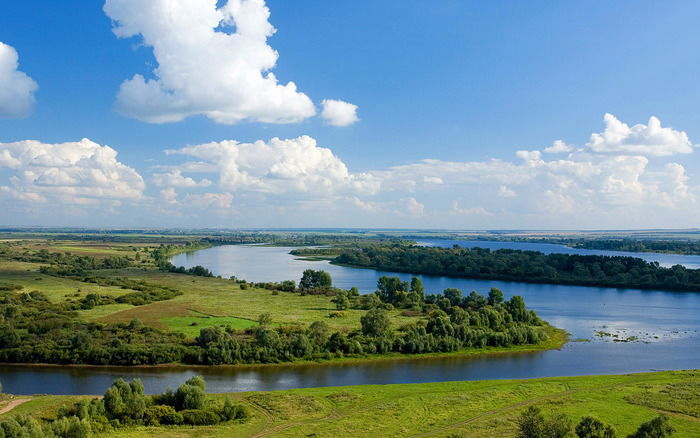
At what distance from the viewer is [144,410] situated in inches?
1416

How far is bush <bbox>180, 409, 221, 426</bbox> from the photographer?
3572 cm

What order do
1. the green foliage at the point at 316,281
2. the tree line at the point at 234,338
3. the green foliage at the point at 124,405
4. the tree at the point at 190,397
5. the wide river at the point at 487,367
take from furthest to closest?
1. the green foliage at the point at 316,281
2. the tree line at the point at 234,338
3. the wide river at the point at 487,367
4. the tree at the point at 190,397
5. the green foliage at the point at 124,405

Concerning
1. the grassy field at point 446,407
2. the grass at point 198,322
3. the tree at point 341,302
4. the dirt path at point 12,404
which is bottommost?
the grassy field at point 446,407

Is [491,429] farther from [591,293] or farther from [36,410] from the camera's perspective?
[591,293]

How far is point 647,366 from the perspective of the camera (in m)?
53.9

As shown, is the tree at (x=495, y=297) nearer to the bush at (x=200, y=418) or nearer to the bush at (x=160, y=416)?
the bush at (x=200, y=418)

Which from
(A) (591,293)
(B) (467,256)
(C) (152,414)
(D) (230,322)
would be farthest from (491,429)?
(B) (467,256)

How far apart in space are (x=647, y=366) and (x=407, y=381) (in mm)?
26029

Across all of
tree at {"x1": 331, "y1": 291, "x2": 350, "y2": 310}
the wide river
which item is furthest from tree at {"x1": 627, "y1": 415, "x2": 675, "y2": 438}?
tree at {"x1": 331, "y1": 291, "x2": 350, "y2": 310}

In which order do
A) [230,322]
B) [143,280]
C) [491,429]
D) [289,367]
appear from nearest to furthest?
[491,429] → [289,367] → [230,322] → [143,280]

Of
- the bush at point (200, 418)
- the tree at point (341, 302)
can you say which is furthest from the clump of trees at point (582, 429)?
the tree at point (341, 302)

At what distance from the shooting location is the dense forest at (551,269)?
400 ft

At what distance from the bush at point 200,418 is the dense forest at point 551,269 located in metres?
112

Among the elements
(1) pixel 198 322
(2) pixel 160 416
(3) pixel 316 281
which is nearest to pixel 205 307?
(1) pixel 198 322
